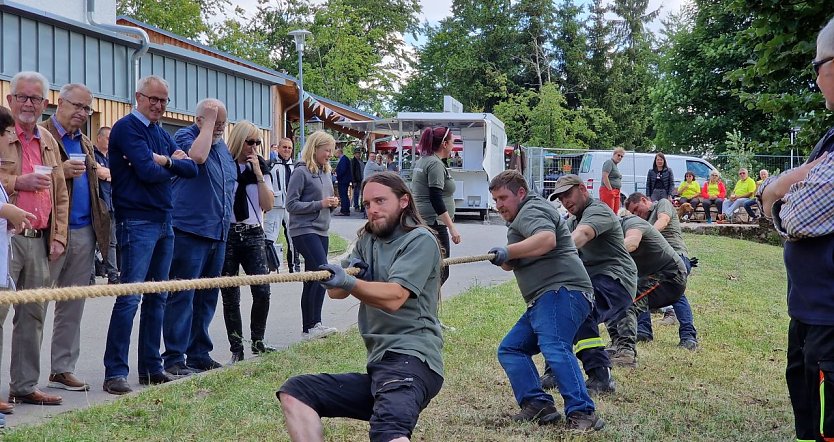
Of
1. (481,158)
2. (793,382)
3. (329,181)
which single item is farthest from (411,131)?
(793,382)

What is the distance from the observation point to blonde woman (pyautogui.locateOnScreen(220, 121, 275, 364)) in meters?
7.21

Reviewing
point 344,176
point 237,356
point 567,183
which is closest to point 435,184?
point 567,183

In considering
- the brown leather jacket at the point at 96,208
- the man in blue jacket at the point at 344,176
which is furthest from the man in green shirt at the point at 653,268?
the man in blue jacket at the point at 344,176

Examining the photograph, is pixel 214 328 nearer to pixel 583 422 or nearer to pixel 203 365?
pixel 203 365

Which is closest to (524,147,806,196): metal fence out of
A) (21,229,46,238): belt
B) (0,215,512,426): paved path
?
(0,215,512,426): paved path

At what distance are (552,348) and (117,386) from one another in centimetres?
275

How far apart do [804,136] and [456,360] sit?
3.14 meters

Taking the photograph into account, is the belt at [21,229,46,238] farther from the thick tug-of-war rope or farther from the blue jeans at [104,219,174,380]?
the thick tug-of-war rope

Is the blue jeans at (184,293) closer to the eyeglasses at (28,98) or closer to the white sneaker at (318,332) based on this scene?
the white sneaker at (318,332)

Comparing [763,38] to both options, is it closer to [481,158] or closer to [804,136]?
[804,136]

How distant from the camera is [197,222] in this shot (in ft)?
21.6

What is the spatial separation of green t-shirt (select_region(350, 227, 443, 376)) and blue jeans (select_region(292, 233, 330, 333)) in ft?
13.2

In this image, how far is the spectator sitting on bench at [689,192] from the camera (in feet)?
78.1

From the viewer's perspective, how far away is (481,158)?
23234mm
